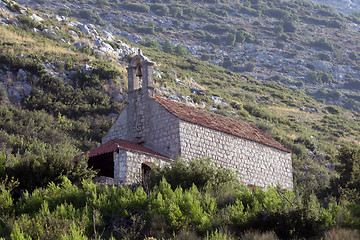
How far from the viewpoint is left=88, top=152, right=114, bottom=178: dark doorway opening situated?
20.4 meters

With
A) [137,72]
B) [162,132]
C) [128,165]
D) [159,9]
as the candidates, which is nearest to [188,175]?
[128,165]

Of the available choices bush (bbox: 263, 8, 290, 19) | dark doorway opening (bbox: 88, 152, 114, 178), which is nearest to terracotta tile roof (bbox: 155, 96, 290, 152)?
dark doorway opening (bbox: 88, 152, 114, 178)

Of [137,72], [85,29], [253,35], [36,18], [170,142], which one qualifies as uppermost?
[253,35]

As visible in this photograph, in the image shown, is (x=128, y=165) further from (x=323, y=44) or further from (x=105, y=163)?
(x=323, y=44)

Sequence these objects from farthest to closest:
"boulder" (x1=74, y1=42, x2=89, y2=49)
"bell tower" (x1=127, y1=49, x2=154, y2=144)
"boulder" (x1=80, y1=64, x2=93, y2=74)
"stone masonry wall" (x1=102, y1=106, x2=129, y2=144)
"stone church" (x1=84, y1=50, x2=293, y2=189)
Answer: "boulder" (x1=74, y1=42, x2=89, y2=49) → "boulder" (x1=80, y1=64, x2=93, y2=74) → "stone masonry wall" (x1=102, y1=106, x2=129, y2=144) → "bell tower" (x1=127, y1=49, x2=154, y2=144) → "stone church" (x1=84, y1=50, x2=293, y2=189)

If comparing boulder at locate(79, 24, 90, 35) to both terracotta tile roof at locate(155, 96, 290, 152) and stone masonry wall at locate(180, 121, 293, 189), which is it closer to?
terracotta tile roof at locate(155, 96, 290, 152)

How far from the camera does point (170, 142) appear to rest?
71.2ft

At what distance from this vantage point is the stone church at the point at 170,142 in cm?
2008

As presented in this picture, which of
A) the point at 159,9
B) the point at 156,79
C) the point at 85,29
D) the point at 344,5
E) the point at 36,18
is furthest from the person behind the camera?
the point at 344,5

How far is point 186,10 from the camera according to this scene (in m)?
109

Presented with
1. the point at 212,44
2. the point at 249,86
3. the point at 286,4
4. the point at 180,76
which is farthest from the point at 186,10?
the point at 180,76

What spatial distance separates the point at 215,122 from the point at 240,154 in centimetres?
205

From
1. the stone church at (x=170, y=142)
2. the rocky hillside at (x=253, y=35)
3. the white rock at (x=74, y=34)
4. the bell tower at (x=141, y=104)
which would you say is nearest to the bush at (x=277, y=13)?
the rocky hillside at (x=253, y=35)

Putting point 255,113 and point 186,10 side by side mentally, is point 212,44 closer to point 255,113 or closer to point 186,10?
point 186,10
